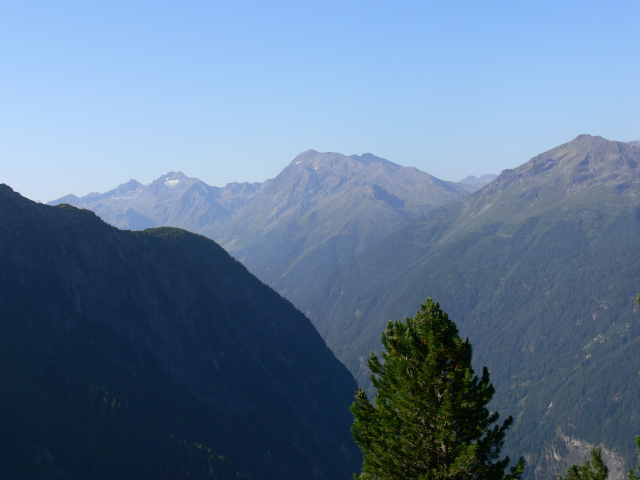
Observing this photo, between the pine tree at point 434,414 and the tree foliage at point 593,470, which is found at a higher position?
the pine tree at point 434,414

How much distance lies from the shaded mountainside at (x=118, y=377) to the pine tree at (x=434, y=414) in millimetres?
103963

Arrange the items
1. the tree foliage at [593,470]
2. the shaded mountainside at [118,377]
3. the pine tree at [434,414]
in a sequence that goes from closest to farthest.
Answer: the pine tree at [434,414]
the tree foliage at [593,470]
the shaded mountainside at [118,377]

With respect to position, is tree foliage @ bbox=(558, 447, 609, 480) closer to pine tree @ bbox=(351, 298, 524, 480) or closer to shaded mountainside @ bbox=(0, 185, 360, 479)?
pine tree @ bbox=(351, 298, 524, 480)

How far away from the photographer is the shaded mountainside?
5007 inches

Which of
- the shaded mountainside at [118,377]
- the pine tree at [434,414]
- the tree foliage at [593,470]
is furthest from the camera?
the shaded mountainside at [118,377]

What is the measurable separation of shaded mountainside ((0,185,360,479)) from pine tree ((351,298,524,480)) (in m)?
104

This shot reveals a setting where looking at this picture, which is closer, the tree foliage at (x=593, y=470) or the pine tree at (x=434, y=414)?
the pine tree at (x=434, y=414)

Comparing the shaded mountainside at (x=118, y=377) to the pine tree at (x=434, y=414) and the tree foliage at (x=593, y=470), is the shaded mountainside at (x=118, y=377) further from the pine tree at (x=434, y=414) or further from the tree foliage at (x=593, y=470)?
the tree foliage at (x=593, y=470)

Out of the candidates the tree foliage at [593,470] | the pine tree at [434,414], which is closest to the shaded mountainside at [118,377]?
the pine tree at [434,414]

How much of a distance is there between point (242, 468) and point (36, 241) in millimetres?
A: 88449

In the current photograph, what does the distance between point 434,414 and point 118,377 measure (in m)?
144

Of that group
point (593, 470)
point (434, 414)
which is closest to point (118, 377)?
point (593, 470)

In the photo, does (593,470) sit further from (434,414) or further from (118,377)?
(118,377)

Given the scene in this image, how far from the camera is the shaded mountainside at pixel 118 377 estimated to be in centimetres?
12719
